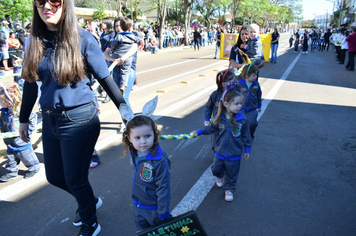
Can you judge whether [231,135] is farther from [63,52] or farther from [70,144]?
[63,52]

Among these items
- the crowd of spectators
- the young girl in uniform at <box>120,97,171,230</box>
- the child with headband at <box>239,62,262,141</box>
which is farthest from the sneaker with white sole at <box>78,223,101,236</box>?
the crowd of spectators

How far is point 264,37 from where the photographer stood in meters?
17.2

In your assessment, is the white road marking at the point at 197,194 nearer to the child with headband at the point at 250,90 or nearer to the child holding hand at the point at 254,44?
the child with headband at the point at 250,90

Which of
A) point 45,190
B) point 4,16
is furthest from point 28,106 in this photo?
point 4,16

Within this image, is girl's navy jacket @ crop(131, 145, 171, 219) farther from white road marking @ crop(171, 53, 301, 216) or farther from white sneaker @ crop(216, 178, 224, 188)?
white sneaker @ crop(216, 178, 224, 188)

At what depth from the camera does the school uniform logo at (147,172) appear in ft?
7.23

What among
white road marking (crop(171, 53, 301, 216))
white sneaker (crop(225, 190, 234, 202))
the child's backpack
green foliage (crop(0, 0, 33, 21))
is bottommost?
white road marking (crop(171, 53, 301, 216))

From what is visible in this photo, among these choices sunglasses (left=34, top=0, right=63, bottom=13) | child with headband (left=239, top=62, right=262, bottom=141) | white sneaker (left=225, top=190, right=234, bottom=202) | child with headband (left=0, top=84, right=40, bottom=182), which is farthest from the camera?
child with headband (left=239, top=62, right=262, bottom=141)

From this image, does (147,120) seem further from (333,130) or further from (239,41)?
(333,130)

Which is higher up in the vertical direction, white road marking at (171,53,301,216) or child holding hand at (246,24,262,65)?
child holding hand at (246,24,262,65)

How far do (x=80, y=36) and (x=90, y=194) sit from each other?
139 cm

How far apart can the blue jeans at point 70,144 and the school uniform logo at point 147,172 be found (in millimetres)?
530

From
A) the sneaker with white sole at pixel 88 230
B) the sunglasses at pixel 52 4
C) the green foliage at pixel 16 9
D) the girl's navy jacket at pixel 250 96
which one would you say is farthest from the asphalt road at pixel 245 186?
the green foliage at pixel 16 9

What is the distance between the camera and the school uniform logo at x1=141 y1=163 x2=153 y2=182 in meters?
2.21
